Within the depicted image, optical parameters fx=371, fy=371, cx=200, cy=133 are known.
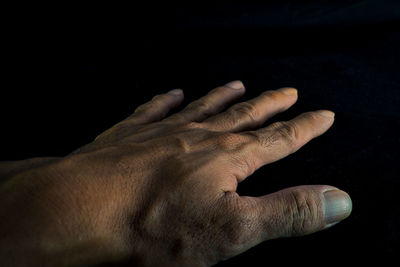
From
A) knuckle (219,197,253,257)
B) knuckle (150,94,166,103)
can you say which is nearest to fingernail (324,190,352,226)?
knuckle (219,197,253,257)

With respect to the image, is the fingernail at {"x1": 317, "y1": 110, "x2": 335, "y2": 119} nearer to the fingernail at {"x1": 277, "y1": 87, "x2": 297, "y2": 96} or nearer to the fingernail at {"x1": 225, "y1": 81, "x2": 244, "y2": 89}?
the fingernail at {"x1": 277, "y1": 87, "x2": 297, "y2": 96}

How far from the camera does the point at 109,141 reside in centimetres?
107

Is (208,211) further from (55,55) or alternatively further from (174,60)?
(55,55)

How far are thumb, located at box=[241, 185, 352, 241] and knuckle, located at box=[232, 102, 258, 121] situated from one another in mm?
363

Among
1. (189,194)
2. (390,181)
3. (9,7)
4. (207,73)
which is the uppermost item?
(9,7)

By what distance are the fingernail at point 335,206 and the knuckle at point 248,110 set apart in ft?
1.26

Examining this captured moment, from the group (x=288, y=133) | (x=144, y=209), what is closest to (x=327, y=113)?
(x=288, y=133)

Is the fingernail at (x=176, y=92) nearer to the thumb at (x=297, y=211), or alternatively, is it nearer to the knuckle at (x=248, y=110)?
the knuckle at (x=248, y=110)

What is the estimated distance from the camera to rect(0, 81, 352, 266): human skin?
2.44 feet

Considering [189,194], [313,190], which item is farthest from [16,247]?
[313,190]

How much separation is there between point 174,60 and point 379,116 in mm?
862

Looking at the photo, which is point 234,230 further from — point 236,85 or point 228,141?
point 236,85

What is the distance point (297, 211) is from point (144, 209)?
1.10 feet

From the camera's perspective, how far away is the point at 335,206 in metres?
0.84
